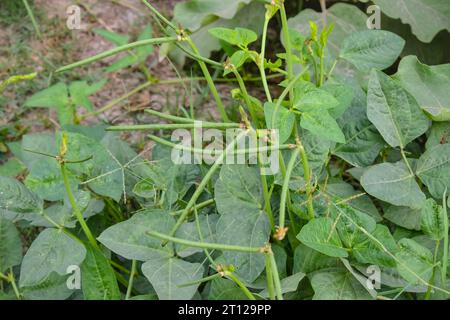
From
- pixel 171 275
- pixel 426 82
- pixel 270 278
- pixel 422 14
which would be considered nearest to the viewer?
pixel 270 278

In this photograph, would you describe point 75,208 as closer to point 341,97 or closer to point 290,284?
point 290,284

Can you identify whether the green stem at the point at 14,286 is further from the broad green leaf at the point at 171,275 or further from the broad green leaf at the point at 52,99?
the broad green leaf at the point at 52,99

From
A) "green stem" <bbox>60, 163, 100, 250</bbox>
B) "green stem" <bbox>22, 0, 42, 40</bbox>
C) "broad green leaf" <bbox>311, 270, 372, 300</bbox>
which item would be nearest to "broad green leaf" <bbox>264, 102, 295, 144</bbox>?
"broad green leaf" <bbox>311, 270, 372, 300</bbox>

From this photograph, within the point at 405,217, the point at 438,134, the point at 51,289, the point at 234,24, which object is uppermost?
the point at 234,24

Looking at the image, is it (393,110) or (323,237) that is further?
(393,110)

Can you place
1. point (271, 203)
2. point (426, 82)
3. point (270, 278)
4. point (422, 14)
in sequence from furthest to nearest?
point (422, 14), point (426, 82), point (271, 203), point (270, 278)

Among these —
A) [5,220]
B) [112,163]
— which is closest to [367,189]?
[112,163]

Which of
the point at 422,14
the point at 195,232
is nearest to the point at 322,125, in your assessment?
the point at 195,232

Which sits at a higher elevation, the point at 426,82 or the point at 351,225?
the point at 426,82

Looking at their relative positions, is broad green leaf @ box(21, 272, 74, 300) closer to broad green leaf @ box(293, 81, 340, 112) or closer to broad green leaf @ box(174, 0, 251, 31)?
broad green leaf @ box(293, 81, 340, 112)
